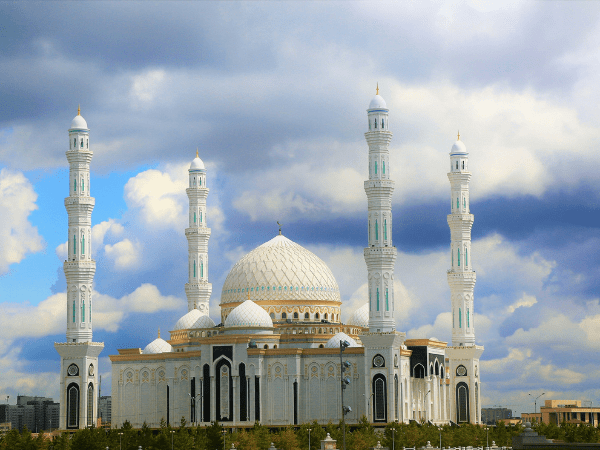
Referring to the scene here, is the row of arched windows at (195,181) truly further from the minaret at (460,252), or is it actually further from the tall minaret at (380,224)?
the minaret at (460,252)

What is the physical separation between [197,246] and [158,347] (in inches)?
396

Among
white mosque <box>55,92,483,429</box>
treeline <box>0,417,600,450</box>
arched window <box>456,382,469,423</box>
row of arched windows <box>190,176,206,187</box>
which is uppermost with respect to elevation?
row of arched windows <box>190,176,206,187</box>

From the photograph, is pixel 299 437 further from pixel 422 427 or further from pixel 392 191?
pixel 392 191

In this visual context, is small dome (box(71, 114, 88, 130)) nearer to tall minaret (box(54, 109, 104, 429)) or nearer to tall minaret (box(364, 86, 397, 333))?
tall minaret (box(54, 109, 104, 429))

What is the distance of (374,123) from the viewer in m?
80.9

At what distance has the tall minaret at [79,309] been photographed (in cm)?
8031

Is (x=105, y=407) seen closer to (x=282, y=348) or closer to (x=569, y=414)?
(x=569, y=414)

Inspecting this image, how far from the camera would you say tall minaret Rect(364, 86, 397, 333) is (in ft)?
253

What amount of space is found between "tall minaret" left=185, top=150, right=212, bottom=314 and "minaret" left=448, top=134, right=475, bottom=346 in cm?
2162

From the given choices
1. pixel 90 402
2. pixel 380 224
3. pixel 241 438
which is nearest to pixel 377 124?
pixel 380 224

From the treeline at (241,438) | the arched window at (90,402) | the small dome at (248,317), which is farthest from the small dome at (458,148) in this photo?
the arched window at (90,402)

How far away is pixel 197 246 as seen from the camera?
9262 cm

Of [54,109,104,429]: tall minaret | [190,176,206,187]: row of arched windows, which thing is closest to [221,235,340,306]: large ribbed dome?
[190,176,206,187]: row of arched windows

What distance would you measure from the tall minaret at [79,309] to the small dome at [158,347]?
6.51m
